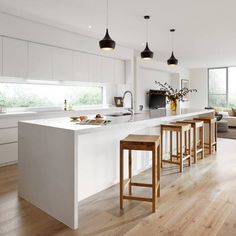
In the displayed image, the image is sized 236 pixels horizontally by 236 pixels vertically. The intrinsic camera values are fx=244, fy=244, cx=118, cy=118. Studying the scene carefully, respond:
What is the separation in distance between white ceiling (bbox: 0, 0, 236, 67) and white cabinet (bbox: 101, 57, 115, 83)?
574 mm

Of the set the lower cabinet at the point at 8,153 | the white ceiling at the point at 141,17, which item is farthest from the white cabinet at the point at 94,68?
the lower cabinet at the point at 8,153

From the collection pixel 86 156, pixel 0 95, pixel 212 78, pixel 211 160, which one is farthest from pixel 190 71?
pixel 86 156

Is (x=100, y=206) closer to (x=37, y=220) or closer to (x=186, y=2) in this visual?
(x=37, y=220)

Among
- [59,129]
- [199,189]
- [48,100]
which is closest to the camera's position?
[59,129]

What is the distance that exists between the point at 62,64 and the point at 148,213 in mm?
3734

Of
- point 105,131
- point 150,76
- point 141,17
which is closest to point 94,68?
point 141,17

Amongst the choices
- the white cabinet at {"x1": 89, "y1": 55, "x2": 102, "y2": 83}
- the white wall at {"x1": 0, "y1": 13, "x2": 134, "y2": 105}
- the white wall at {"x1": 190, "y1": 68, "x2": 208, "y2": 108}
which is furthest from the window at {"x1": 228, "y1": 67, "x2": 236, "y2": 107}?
the white cabinet at {"x1": 89, "y1": 55, "x2": 102, "y2": 83}

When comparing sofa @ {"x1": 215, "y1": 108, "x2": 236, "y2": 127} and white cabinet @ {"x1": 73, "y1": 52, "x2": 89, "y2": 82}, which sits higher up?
white cabinet @ {"x1": 73, "y1": 52, "x2": 89, "y2": 82}

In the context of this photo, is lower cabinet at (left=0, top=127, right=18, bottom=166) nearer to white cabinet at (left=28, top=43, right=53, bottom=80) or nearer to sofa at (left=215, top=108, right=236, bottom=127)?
white cabinet at (left=28, top=43, right=53, bottom=80)

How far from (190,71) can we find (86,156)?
10.3m

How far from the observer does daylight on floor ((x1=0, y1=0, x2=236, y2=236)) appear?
2.30 metres

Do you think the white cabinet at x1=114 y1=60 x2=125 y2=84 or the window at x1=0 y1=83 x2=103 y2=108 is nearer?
the window at x1=0 y1=83 x2=103 y2=108

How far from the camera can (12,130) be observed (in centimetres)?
428

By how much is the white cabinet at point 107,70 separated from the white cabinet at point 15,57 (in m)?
2.21
